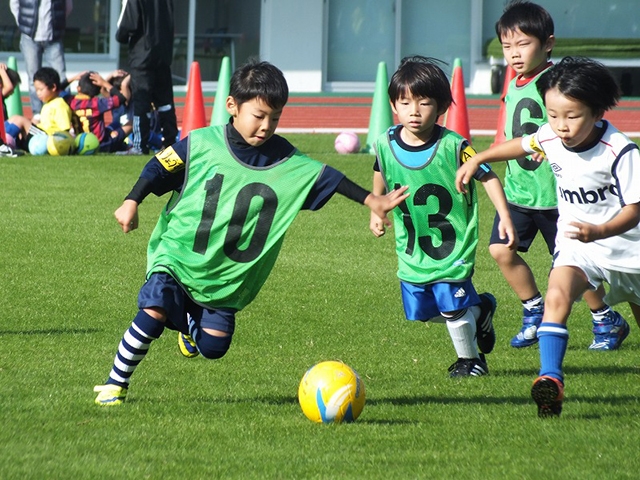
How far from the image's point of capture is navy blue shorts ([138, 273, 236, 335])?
194 inches

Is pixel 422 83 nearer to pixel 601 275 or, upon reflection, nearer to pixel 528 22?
pixel 601 275

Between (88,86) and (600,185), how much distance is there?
1191cm

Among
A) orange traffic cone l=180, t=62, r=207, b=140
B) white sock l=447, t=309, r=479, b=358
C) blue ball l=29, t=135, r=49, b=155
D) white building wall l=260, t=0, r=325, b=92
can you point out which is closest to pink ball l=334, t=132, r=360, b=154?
orange traffic cone l=180, t=62, r=207, b=140

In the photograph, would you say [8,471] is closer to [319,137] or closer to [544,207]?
[544,207]

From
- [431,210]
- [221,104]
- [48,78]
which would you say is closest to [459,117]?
[221,104]

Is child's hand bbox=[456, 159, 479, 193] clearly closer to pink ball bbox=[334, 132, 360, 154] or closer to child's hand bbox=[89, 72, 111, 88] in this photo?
pink ball bbox=[334, 132, 360, 154]

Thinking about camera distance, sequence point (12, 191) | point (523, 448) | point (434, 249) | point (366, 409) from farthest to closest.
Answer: point (12, 191) < point (434, 249) < point (366, 409) < point (523, 448)

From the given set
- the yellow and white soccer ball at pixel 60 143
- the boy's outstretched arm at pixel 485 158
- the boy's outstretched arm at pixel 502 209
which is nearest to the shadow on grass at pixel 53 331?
the boy's outstretched arm at pixel 485 158

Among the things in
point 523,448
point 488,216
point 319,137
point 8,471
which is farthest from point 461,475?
point 319,137

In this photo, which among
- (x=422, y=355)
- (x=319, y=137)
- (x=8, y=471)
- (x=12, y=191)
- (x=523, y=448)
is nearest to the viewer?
(x=8, y=471)

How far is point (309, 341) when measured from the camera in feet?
21.4

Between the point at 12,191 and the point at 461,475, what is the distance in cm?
914

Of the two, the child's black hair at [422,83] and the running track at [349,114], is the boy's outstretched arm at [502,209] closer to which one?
the child's black hair at [422,83]

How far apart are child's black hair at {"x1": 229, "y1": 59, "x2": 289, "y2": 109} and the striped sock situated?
1047 millimetres
